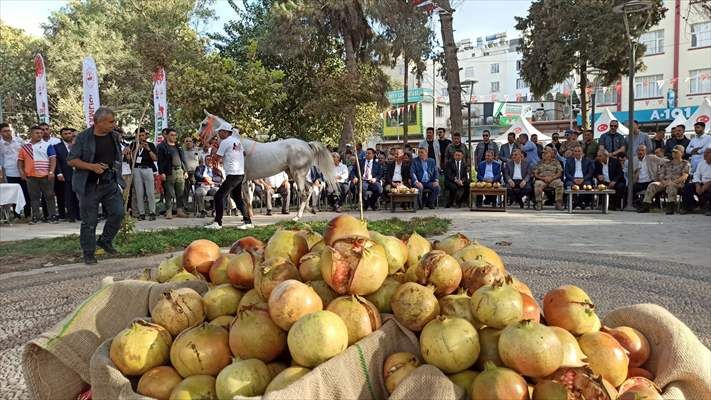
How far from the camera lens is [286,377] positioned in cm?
179

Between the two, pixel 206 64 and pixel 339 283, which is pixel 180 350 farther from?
pixel 206 64

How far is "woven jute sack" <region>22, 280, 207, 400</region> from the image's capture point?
2.25 m

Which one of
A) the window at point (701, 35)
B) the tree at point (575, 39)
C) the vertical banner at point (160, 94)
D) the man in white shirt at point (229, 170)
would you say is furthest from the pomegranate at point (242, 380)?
the window at point (701, 35)

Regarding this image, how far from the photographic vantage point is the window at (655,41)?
38844 mm

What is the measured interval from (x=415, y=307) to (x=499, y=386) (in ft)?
1.49

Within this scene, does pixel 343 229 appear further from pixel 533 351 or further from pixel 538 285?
pixel 538 285

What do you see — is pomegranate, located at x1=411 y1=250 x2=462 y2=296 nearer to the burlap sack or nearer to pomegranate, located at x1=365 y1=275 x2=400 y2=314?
pomegranate, located at x1=365 y1=275 x2=400 y2=314

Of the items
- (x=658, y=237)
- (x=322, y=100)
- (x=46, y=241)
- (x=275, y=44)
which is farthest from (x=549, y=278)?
(x=275, y=44)

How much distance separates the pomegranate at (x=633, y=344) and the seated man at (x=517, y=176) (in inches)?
504

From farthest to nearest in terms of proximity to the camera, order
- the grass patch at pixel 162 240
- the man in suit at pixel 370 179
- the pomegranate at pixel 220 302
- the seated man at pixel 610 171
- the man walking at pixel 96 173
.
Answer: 1. the man in suit at pixel 370 179
2. the seated man at pixel 610 171
3. the grass patch at pixel 162 240
4. the man walking at pixel 96 173
5. the pomegranate at pixel 220 302

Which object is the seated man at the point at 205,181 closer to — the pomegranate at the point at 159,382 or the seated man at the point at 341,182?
the seated man at the point at 341,182

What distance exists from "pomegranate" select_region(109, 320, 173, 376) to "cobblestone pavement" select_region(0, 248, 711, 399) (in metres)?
1.50

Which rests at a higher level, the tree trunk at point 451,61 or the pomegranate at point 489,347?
the tree trunk at point 451,61

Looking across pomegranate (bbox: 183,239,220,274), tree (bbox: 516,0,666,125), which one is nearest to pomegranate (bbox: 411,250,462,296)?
pomegranate (bbox: 183,239,220,274)
